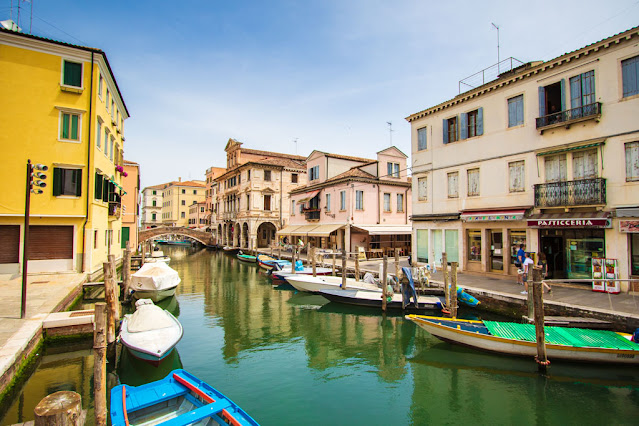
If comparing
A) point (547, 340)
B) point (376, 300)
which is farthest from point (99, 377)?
point (376, 300)

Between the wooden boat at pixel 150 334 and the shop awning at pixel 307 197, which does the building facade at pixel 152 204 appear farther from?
the wooden boat at pixel 150 334

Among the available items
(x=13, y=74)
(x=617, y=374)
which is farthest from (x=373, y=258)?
(x=13, y=74)

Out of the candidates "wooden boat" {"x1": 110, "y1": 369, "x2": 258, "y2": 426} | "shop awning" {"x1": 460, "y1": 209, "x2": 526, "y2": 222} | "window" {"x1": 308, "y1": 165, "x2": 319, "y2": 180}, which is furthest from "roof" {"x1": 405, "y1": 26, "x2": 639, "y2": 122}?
"wooden boat" {"x1": 110, "y1": 369, "x2": 258, "y2": 426}

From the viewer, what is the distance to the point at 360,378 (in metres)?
8.96

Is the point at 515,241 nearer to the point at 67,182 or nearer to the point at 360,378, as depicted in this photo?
the point at 360,378

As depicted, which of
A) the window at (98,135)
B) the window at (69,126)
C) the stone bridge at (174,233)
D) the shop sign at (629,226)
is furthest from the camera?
the stone bridge at (174,233)

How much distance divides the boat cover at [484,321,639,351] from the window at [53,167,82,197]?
20106 millimetres

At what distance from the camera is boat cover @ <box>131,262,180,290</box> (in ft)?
54.4

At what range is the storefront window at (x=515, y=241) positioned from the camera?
53.1ft

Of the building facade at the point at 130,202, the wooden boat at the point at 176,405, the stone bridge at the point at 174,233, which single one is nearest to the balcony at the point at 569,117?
the wooden boat at the point at 176,405

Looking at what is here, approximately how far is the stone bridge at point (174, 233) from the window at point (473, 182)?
42.5 meters

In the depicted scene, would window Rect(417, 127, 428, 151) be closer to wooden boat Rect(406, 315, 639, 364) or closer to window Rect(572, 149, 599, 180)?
window Rect(572, 149, 599, 180)

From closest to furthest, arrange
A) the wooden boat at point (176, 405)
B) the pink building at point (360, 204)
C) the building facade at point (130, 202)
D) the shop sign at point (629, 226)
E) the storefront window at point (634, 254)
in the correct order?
the wooden boat at point (176, 405) < the shop sign at point (629, 226) < the storefront window at point (634, 254) < the pink building at point (360, 204) < the building facade at point (130, 202)

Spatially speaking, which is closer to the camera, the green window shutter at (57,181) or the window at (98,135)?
the green window shutter at (57,181)
